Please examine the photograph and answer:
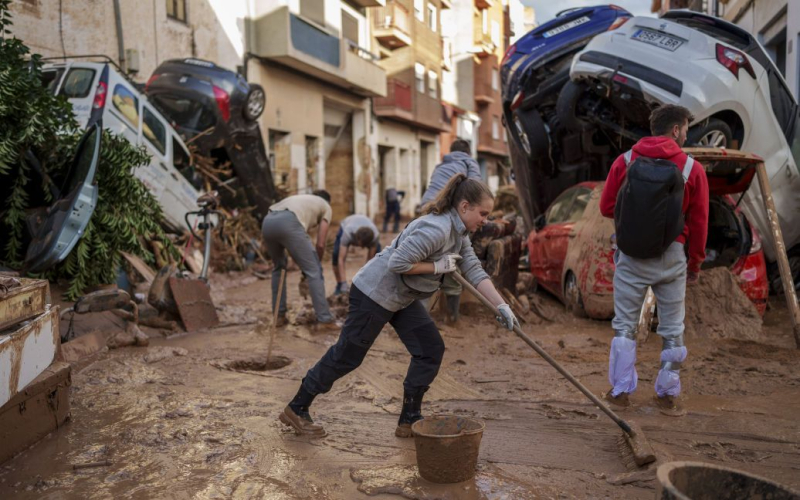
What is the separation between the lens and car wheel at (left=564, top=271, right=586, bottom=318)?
7.09 metres

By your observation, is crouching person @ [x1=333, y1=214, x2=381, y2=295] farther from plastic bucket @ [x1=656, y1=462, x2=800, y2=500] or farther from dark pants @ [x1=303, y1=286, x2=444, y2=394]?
plastic bucket @ [x1=656, y1=462, x2=800, y2=500]

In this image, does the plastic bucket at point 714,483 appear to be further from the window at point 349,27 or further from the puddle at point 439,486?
the window at point 349,27

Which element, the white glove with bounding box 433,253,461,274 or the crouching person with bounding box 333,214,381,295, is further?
the crouching person with bounding box 333,214,381,295

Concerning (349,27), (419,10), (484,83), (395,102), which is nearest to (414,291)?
(349,27)

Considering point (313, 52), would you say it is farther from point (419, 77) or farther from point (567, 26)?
point (419, 77)

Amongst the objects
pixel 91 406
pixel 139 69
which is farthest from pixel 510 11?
pixel 91 406

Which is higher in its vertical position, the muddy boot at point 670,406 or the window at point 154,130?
the window at point 154,130

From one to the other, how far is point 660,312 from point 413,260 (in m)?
1.79

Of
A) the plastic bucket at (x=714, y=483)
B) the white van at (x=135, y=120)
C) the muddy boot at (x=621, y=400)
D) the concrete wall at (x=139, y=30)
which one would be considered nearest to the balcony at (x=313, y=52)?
the concrete wall at (x=139, y=30)

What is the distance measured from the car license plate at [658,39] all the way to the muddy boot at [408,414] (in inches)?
199

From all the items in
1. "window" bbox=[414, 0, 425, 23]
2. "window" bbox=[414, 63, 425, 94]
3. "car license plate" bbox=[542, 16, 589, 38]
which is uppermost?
"window" bbox=[414, 0, 425, 23]

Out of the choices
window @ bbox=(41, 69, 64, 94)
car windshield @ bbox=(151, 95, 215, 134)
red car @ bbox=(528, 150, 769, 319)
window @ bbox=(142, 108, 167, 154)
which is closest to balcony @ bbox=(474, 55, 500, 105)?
car windshield @ bbox=(151, 95, 215, 134)

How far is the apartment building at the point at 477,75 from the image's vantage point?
128 ft

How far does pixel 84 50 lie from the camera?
43.0 feet
